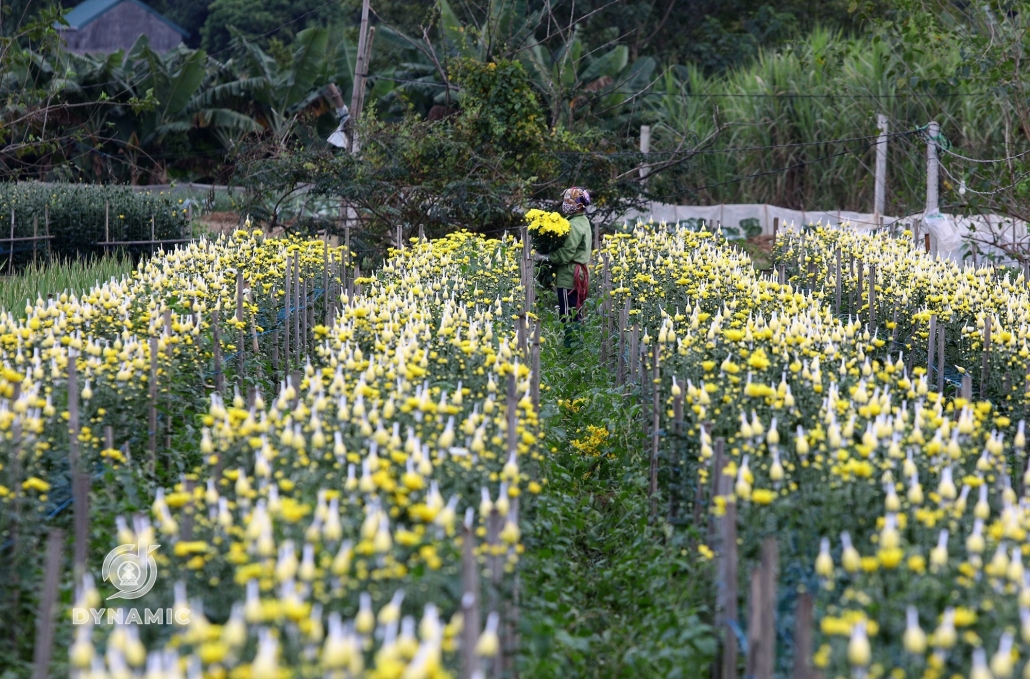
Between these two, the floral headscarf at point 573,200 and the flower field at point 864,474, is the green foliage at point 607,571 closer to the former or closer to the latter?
the flower field at point 864,474

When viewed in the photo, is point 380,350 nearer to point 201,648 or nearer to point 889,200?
point 201,648

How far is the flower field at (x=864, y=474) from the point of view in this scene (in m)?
2.78

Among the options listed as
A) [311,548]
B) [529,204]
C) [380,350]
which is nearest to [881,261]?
[529,204]

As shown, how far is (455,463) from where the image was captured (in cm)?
362

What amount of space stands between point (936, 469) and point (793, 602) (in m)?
0.70

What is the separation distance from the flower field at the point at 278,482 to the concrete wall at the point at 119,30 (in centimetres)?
3613

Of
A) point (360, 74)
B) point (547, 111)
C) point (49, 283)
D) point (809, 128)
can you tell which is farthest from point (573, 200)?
point (809, 128)

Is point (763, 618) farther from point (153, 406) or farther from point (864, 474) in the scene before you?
point (153, 406)

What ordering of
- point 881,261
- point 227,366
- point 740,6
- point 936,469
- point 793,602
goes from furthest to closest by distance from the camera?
1. point 740,6
2. point 881,261
3. point 227,366
4. point 936,469
5. point 793,602

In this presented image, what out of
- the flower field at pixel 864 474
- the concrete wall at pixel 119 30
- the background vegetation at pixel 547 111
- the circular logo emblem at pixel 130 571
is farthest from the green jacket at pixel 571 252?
the concrete wall at pixel 119 30

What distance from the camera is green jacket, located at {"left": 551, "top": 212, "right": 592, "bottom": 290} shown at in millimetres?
9422

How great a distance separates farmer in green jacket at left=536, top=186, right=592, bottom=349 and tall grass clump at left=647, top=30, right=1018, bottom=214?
6987 mm

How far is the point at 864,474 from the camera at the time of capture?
3.43 meters

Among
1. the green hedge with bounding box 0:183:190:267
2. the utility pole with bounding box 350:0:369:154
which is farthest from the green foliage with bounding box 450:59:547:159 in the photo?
the green hedge with bounding box 0:183:190:267
